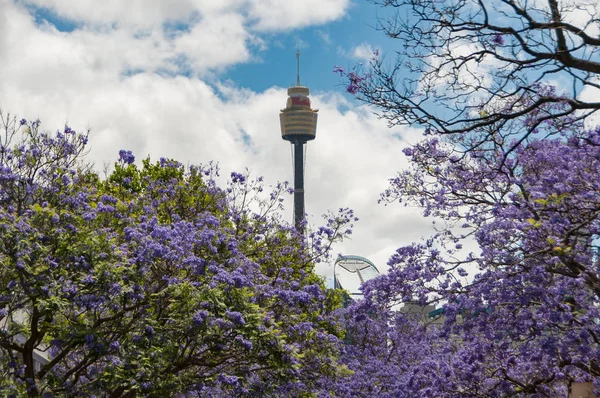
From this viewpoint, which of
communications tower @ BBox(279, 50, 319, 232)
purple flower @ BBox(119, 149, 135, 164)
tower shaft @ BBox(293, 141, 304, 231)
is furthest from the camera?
communications tower @ BBox(279, 50, 319, 232)

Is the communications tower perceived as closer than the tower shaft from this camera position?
No

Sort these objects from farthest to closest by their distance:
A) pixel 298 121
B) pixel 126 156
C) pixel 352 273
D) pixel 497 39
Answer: pixel 298 121
pixel 352 273
pixel 126 156
pixel 497 39

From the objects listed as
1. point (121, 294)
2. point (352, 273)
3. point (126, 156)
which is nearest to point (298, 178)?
point (352, 273)

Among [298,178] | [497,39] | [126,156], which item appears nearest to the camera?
[497,39]

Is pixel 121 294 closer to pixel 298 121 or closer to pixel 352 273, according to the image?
pixel 352 273

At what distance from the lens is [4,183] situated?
1337 centimetres

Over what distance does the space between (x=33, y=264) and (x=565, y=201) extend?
7.67 meters

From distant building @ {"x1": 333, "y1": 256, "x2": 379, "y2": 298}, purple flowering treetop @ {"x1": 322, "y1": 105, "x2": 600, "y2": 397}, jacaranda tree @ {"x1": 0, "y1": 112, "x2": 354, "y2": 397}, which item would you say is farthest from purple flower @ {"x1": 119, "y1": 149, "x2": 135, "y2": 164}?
distant building @ {"x1": 333, "y1": 256, "x2": 379, "y2": 298}

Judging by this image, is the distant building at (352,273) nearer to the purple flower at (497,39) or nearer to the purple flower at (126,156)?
the purple flower at (126,156)

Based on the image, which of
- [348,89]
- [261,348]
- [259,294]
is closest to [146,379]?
[261,348]

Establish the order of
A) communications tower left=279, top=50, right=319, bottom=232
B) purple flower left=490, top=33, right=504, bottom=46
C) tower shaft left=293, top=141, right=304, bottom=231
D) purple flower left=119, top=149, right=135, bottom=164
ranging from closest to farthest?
purple flower left=490, top=33, right=504, bottom=46
purple flower left=119, top=149, right=135, bottom=164
tower shaft left=293, top=141, right=304, bottom=231
communications tower left=279, top=50, right=319, bottom=232

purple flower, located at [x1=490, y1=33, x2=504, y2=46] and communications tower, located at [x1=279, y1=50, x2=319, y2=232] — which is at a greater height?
communications tower, located at [x1=279, y1=50, x2=319, y2=232]

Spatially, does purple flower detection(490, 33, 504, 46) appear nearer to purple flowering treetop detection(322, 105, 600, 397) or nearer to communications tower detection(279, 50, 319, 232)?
purple flowering treetop detection(322, 105, 600, 397)

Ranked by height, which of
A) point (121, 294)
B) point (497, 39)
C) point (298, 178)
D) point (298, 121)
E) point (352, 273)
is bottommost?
point (121, 294)
